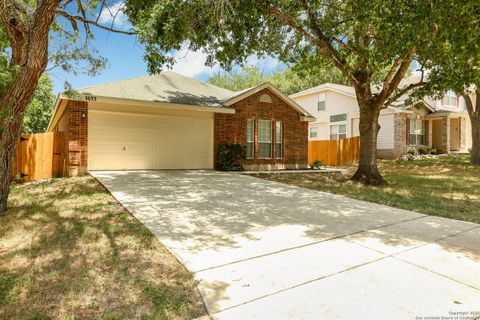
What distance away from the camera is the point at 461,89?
11.0 metres

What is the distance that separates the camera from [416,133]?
2353cm

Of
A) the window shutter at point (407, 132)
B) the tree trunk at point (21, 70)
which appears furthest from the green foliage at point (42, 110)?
the window shutter at point (407, 132)

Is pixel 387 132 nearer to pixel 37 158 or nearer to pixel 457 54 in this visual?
pixel 457 54

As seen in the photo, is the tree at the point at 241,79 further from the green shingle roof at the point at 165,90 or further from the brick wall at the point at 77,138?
the brick wall at the point at 77,138

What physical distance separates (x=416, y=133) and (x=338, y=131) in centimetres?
580

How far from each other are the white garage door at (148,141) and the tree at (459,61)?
9363 millimetres

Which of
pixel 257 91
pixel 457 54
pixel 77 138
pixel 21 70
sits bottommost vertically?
pixel 77 138

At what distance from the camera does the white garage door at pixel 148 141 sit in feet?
40.0

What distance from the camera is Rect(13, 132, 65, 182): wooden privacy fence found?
1148 centimetres

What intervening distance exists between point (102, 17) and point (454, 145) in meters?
28.0

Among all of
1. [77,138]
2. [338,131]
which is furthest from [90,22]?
[338,131]

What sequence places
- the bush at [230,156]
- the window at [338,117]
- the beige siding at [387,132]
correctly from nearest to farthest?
the bush at [230,156] → the beige siding at [387,132] → the window at [338,117]

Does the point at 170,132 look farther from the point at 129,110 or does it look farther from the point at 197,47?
the point at 197,47

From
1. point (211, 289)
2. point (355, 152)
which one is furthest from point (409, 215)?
point (355, 152)
